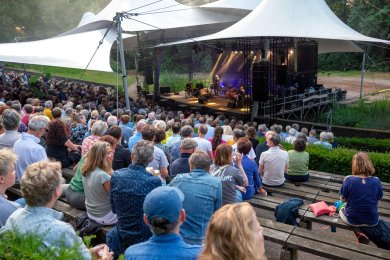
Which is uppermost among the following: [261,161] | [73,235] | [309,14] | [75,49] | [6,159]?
[309,14]

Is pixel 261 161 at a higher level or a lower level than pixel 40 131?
lower

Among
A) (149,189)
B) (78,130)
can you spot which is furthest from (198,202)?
(78,130)

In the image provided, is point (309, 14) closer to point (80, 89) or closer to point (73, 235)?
point (80, 89)

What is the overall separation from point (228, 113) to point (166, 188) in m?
12.5

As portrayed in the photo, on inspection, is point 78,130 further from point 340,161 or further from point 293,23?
point 293,23

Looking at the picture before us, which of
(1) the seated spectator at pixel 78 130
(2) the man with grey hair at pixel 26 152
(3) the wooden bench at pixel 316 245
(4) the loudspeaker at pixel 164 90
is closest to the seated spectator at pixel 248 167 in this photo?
(3) the wooden bench at pixel 316 245

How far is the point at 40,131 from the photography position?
4242 millimetres

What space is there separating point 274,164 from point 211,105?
1172cm

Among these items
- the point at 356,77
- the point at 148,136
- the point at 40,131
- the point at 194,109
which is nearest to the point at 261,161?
the point at 148,136

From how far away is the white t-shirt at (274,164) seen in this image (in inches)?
180

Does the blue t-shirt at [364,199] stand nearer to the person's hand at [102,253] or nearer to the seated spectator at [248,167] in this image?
the seated spectator at [248,167]

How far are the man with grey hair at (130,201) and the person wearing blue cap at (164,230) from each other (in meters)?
0.89

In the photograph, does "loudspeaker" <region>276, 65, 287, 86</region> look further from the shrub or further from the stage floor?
the shrub

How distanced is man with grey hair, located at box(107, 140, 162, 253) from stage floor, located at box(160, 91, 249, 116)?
10959mm
